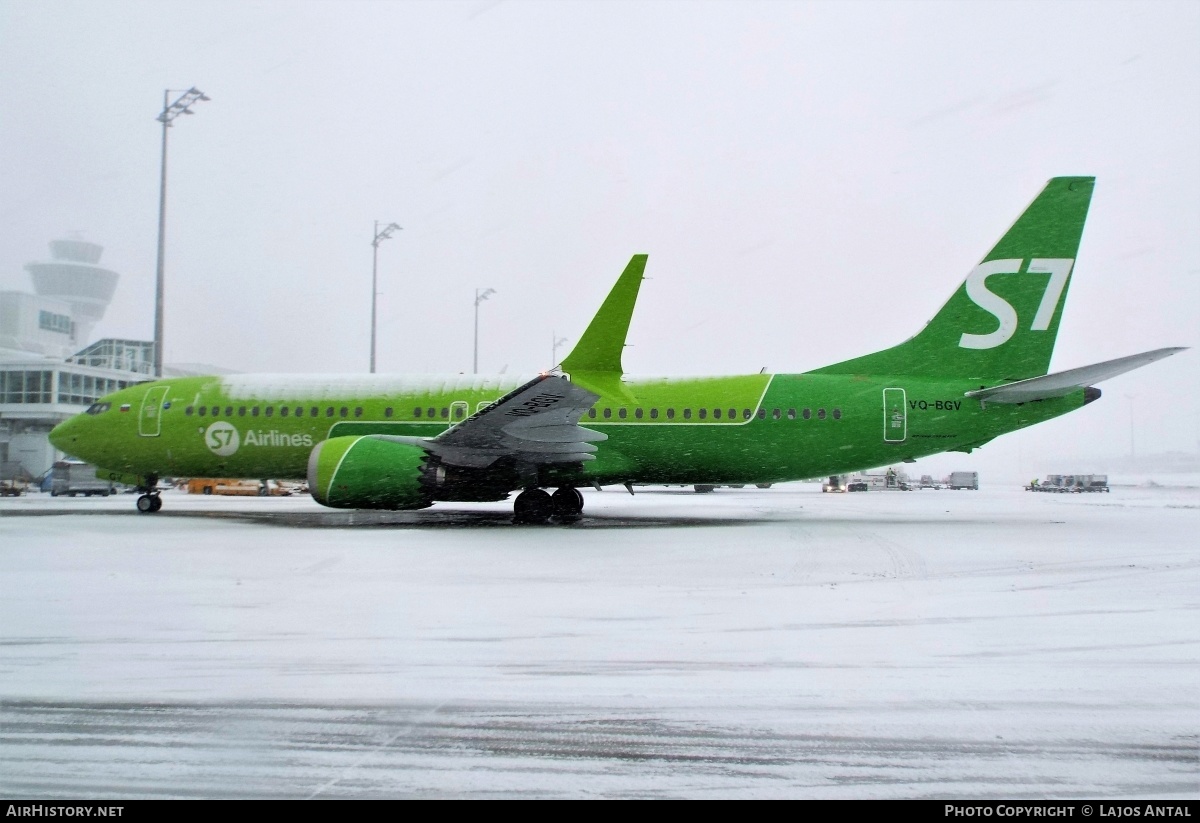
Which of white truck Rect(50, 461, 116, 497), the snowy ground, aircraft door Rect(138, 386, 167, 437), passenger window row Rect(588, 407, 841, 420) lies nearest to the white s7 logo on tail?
passenger window row Rect(588, 407, 841, 420)

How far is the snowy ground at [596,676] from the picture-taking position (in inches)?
119

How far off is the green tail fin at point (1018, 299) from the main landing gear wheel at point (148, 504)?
622 inches

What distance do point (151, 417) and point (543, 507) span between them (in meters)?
8.47

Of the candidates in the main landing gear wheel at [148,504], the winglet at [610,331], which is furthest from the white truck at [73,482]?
the winglet at [610,331]

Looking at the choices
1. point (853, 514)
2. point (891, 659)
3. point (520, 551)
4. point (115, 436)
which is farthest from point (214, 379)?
point (891, 659)

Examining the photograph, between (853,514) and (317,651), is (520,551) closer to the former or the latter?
(317,651)

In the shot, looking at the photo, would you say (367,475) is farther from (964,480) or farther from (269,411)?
(964,480)

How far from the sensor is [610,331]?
38.6ft

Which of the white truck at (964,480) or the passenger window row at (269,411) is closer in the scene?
the passenger window row at (269,411)

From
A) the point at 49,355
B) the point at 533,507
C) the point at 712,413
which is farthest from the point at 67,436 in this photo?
the point at 712,413

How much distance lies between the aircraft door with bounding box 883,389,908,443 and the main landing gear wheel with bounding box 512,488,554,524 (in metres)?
6.54

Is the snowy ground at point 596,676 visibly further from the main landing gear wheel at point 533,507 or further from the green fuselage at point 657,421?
the green fuselage at point 657,421

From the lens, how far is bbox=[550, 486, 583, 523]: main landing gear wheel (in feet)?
48.1
